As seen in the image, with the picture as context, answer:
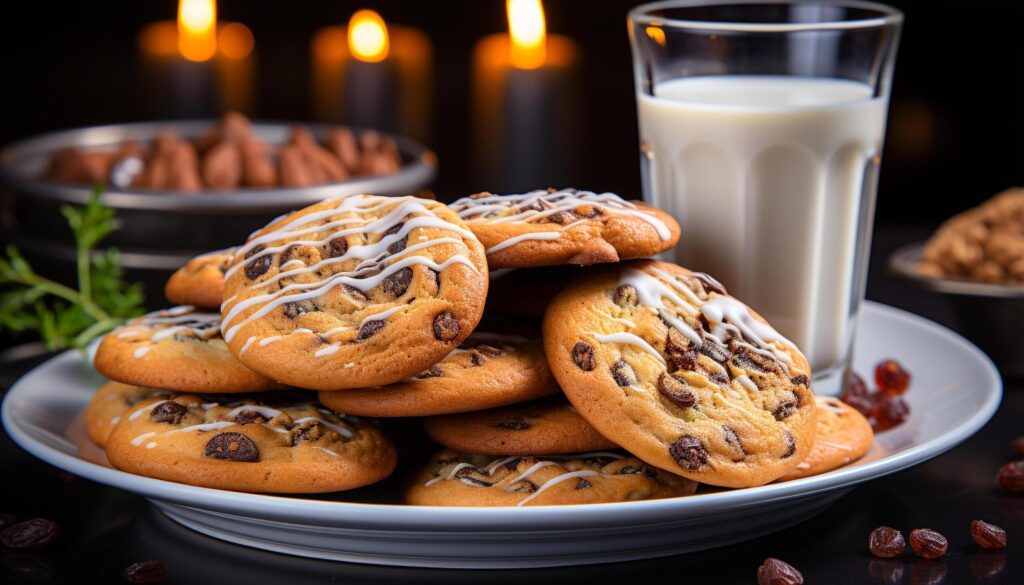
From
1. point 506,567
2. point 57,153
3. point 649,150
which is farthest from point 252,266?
point 57,153

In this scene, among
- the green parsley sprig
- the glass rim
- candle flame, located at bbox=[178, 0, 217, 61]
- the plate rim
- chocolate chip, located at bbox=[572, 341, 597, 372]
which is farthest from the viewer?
candle flame, located at bbox=[178, 0, 217, 61]

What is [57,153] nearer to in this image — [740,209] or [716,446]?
[740,209]

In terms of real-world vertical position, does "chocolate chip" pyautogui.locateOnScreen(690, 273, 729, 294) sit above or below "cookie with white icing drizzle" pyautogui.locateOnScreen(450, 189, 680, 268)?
below

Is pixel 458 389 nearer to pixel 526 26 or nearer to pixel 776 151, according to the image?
pixel 776 151

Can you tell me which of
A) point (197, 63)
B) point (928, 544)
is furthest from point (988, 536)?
point (197, 63)

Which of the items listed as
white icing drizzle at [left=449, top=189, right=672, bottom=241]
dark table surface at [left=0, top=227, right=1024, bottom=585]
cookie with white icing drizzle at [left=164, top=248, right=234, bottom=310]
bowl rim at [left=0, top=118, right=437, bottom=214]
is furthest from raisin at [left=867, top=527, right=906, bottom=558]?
bowl rim at [left=0, top=118, right=437, bottom=214]

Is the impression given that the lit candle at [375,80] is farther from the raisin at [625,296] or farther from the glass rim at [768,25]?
the raisin at [625,296]

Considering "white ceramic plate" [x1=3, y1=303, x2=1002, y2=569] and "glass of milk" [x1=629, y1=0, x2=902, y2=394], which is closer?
"white ceramic plate" [x1=3, y1=303, x2=1002, y2=569]

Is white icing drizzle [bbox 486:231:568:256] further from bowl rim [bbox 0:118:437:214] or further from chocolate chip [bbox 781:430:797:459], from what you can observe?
bowl rim [bbox 0:118:437:214]
